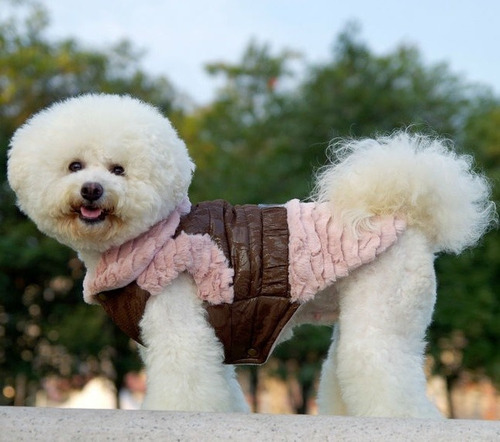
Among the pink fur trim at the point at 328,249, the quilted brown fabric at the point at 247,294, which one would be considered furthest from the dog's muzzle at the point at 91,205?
the pink fur trim at the point at 328,249

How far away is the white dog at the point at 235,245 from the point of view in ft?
10.6

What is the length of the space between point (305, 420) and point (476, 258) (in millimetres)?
11829

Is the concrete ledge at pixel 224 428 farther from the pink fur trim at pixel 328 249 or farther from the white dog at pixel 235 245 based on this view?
the pink fur trim at pixel 328 249

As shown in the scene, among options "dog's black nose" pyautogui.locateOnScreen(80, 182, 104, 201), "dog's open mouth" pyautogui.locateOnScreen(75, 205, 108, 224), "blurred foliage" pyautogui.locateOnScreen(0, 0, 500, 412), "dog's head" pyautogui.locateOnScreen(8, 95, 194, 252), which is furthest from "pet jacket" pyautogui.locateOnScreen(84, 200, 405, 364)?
"blurred foliage" pyautogui.locateOnScreen(0, 0, 500, 412)

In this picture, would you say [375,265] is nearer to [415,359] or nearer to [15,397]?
[415,359]

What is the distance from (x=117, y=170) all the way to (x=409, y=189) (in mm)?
1261

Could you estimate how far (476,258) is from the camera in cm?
1388

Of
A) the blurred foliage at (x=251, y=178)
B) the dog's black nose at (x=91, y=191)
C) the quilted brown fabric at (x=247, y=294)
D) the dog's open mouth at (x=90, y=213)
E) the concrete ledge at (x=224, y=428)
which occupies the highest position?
the blurred foliage at (x=251, y=178)

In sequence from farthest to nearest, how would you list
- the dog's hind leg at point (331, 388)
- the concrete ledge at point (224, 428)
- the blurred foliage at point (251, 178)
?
the blurred foliage at point (251, 178) < the dog's hind leg at point (331, 388) < the concrete ledge at point (224, 428)

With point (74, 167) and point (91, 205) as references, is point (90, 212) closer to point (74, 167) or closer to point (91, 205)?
point (91, 205)

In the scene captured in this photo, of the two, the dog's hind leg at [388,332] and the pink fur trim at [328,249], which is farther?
the pink fur trim at [328,249]

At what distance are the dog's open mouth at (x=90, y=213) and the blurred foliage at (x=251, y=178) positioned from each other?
943cm

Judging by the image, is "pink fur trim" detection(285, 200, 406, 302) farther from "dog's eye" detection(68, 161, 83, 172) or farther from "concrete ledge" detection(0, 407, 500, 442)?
"dog's eye" detection(68, 161, 83, 172)

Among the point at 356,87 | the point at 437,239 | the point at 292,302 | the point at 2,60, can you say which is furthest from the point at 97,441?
the point at 2,60
